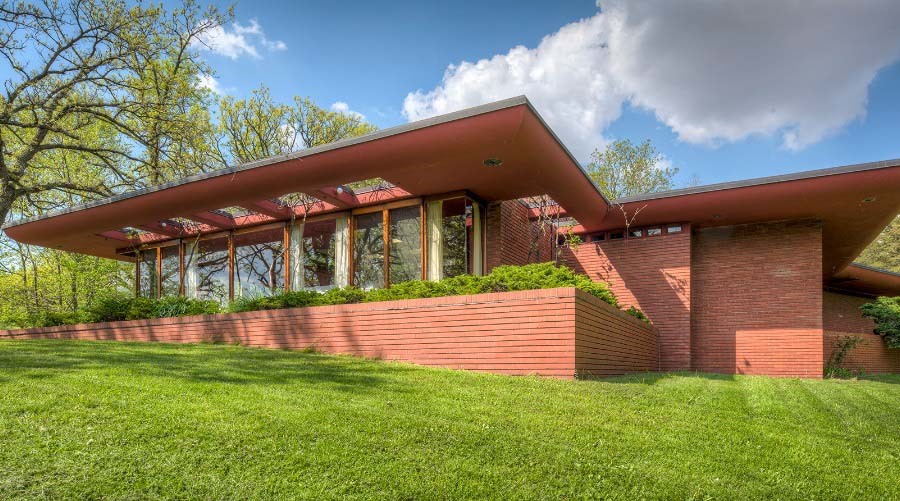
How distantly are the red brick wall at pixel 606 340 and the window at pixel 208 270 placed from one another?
9.97 m

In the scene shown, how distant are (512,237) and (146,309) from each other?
325 inches

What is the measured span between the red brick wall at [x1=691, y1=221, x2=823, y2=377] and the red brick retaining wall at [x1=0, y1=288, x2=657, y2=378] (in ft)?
9.54

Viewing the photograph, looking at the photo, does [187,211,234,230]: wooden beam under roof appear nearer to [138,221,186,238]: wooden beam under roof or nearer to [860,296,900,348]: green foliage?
[138,221,186,238]: wooden beam under roof

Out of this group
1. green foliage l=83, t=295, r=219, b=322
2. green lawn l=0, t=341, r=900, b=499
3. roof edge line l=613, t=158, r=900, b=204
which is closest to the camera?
green lawn l=0, t=341, r=900, b=499

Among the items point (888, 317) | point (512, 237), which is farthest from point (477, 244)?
point (888, 317)

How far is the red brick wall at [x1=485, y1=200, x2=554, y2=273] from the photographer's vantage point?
459 inches

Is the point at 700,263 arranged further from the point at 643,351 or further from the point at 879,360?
the point at 879,360

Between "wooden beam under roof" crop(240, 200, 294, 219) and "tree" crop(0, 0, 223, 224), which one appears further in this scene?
"tree" crop(0, 0, 223, 224)

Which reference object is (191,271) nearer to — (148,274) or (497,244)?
(148,274)

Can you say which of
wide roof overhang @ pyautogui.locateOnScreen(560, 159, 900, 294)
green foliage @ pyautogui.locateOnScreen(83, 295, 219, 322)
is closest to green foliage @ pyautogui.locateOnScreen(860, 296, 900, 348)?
wide roof overhang @ pyautogui.locateOnScreen(560, 159, 900, 294)

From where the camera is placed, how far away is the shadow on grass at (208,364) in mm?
5867

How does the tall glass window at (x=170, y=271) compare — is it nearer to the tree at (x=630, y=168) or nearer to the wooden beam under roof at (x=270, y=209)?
the wooden beam under roof at (x=270, y=209)

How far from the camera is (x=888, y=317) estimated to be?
16188 mm

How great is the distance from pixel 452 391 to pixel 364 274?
22.0 feet
